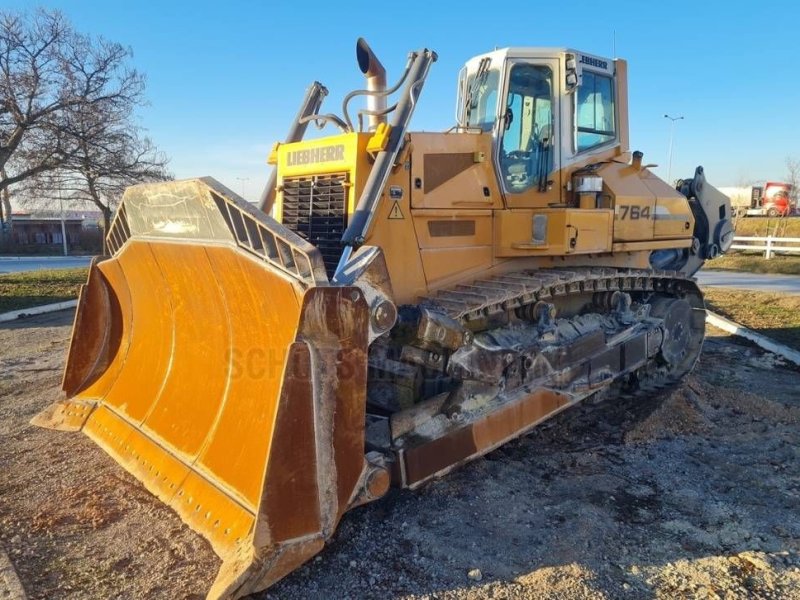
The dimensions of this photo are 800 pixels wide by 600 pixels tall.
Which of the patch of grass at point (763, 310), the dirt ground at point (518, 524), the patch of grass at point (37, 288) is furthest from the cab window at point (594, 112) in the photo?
the patch of grass at point (37, 288)

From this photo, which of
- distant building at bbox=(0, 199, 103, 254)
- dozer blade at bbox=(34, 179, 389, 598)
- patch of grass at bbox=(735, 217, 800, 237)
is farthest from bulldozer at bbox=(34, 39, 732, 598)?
distant building at bbox=(0, 199, 103, 254)

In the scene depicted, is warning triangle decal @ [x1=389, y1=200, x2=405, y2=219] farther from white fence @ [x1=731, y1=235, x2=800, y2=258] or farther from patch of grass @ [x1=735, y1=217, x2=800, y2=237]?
patch of grass @ [x1=735, y1=217, x2=800, y2=237]

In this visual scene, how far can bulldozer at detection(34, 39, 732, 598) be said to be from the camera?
3258 millimetres

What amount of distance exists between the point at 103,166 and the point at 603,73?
14357 millimetres

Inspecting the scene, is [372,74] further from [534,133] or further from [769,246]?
[769,246]

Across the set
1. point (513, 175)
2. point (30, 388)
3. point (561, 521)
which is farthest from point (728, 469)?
point (30, 388)

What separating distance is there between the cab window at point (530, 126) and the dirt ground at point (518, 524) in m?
2.26

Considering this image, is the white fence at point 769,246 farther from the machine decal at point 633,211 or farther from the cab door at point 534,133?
the cab door at point 534,133

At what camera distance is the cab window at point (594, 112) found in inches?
222

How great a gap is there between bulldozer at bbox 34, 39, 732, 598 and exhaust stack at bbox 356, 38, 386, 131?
0.05 feet

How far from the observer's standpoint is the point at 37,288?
49.7ft

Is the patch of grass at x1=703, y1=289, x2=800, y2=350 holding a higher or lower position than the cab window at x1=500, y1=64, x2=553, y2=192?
lower

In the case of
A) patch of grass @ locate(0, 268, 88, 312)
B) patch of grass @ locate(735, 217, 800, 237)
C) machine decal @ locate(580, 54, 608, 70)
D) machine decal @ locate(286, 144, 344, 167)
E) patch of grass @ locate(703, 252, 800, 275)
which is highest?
machine decal @ locate(580, 54, 608, 70)

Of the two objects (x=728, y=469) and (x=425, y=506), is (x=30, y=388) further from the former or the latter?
(x=728, y=469)
